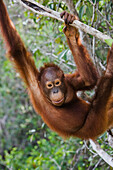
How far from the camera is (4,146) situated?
8.07 meters

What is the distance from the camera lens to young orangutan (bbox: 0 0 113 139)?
118 inches

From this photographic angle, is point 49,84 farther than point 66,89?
No

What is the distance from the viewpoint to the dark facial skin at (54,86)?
2999mm

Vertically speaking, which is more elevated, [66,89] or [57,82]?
[57,82]

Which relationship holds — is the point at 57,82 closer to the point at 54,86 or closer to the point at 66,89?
the point at 54,86

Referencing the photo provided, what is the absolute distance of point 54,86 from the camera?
3.08 m

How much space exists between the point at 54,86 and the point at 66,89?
0.19 m

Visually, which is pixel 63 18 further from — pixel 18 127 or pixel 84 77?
pixel 18 127

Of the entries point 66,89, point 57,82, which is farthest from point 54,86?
point 66,89

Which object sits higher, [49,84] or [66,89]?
[49,84]

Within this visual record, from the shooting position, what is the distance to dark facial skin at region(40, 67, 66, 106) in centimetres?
300

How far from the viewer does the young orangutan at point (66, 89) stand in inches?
118

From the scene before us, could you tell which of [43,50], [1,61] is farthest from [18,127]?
[43,50]

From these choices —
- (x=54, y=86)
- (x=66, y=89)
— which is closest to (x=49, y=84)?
(x=54, y=86)
